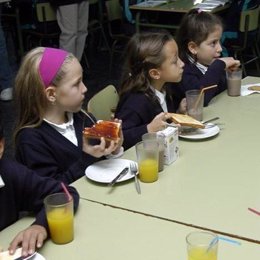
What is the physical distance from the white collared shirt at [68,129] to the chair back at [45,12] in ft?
11.3

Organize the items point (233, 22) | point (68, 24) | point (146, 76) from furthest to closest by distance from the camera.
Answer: point (68, 24) < point (233, 22) < point (146, 76)

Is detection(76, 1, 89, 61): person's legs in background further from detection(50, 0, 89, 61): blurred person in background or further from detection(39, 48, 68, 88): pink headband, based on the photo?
detection(39, 48, 68, 88): pink headband

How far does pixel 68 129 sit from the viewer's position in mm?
2055

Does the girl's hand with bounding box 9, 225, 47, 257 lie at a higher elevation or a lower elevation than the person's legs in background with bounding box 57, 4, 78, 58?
higher

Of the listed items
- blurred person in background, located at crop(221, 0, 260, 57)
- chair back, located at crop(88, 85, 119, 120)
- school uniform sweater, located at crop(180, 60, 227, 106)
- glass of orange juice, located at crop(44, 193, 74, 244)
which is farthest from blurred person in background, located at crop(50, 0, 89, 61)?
A: glass of orange juice, located at crop(44, 193, 74, 244)

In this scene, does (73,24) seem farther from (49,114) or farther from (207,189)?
(207,189)

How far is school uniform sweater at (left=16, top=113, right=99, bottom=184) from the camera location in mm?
1894

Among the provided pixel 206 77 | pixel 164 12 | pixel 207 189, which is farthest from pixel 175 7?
pixel 207 189

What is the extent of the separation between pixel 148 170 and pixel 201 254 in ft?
1.83

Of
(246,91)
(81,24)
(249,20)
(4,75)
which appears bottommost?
(4,75)

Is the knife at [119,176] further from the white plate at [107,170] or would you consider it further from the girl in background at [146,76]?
the girl in background at [146,76]

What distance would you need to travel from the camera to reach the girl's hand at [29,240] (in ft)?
4.38

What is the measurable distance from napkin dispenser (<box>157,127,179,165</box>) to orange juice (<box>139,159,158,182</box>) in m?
0.12

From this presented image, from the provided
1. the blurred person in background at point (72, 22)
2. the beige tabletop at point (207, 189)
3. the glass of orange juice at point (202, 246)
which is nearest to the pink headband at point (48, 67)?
the beige tabletop at point (207, 189)
